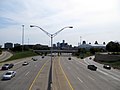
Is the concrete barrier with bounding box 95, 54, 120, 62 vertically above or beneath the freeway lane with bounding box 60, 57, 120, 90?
above

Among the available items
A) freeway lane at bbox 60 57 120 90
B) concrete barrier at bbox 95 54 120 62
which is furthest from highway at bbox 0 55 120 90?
concrete barrier at bbox 95 54 120 62

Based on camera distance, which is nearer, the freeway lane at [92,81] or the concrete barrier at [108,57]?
the freeway lane at [92,81]

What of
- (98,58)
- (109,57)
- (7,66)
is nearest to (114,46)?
(98,58)

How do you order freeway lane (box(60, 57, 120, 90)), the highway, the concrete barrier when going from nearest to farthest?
the highway → freeway lane (box(60, 57, 120, 90)) → the concrete barrier

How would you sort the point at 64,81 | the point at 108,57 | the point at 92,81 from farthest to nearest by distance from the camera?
the point at 108,57
the point at 92,81
the point at 64,81

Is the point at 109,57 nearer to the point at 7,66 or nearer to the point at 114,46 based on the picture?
the point at 7,66

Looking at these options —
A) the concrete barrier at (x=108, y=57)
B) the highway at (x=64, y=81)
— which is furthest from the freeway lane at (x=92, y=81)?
the concrete barrier at (x=108, y=57)

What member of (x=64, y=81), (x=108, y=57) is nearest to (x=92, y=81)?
(x=64, y=81)

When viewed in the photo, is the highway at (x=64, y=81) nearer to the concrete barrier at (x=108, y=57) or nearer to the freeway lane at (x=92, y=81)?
the freeway lane at (x=92, y=81)

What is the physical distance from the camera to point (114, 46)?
160 m

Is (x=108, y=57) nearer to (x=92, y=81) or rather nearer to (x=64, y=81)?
(x=92, y=81)

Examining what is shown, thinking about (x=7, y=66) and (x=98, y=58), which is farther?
(x=98, y=58)

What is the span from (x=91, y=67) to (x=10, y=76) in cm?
2972

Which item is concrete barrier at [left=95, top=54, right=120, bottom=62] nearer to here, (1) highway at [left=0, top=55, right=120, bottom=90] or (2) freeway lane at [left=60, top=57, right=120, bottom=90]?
(1) highway at [left=0, top=55, right=120, bottom=90]
